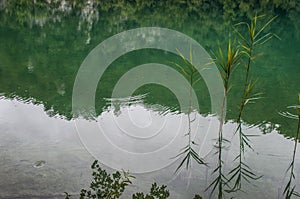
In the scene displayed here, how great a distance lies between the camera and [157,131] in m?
7.03

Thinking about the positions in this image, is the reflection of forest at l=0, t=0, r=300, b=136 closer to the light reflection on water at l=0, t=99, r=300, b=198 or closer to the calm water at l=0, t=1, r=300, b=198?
the calm water at l=0, t=1, r=300, b=198

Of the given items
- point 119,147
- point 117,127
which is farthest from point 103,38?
point 119,147

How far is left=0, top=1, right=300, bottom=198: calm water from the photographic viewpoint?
5195 millimetres

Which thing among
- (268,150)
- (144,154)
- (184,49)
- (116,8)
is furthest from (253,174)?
(116,8)

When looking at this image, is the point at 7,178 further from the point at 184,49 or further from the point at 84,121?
the point at 184,49

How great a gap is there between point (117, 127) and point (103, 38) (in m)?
12.2

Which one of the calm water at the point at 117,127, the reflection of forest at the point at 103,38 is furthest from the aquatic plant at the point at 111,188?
the reflection of forest at the point at 103,38

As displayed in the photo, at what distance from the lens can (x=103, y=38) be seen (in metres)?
18.9

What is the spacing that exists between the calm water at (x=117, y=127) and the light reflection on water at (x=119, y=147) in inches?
0.5

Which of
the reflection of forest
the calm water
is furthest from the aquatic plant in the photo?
the reflection of forest

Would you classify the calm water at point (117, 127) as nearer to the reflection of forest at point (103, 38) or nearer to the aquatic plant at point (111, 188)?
the reflection of forest at point (103, 38)

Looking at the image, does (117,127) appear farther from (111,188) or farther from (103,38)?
(103,38)

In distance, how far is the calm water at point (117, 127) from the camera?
520cm

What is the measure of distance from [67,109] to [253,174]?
433cm
